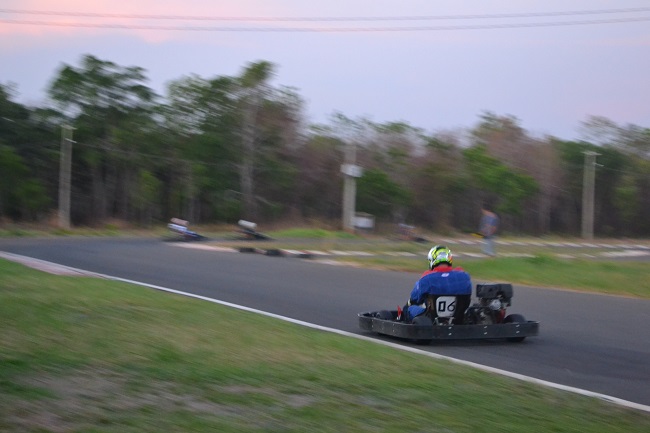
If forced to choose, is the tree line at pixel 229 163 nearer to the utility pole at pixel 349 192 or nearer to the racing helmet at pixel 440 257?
the utility pole at pixel 349 192

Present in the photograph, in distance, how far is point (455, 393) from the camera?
23.5 feet

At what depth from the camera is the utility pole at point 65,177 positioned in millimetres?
41938

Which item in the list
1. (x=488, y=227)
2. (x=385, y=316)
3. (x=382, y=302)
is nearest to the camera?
(x=385, y=316)

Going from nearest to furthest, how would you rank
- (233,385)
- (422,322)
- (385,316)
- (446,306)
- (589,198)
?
(233,385) < (422,322) < (446,306) < (385,316) < (589,198)

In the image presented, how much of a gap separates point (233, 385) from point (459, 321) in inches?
183

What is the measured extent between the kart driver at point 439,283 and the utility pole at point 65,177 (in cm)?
3271

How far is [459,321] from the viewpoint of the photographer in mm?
10680

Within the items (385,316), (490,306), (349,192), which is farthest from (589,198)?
(385,316)

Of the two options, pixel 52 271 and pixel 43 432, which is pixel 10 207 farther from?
pixel 43 432

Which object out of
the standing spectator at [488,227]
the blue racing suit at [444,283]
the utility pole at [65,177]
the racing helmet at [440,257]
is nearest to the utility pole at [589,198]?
the standing spectator at [488,227]

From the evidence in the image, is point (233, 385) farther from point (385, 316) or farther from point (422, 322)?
point (385, 316)

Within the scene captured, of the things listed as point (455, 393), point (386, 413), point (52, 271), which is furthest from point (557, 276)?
point (386, 413)

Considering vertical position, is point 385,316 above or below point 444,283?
below

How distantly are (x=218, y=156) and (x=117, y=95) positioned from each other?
6.74m
